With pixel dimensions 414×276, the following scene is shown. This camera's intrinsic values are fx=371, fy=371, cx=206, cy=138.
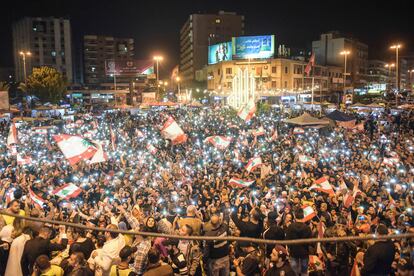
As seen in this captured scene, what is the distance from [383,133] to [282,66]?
51.4 m

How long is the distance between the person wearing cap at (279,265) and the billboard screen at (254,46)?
65293 millimetres

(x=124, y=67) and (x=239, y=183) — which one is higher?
(x=124, y=67)

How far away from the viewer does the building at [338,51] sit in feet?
279

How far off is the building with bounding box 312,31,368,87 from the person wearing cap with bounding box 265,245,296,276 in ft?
262

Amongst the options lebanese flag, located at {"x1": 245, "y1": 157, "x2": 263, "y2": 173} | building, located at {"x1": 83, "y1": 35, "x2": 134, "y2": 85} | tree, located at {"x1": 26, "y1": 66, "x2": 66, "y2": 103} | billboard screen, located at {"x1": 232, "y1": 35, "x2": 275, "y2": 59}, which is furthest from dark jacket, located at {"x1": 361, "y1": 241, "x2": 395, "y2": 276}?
building, located at {"x1": 83, "y1": 35, "x2": 134, "y2": 85}

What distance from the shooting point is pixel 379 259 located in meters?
5.20

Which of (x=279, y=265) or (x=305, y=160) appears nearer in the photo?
(x=279, y=265)

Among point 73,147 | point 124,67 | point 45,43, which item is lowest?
point 73,147

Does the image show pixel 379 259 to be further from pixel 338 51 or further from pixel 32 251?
pixel 338 51

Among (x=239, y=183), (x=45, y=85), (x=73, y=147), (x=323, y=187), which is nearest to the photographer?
(x=323, y=187)

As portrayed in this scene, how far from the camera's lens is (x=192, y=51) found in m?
105

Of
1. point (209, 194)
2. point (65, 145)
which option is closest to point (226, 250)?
point (209, 194)

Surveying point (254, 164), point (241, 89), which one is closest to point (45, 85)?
point (241, 89)

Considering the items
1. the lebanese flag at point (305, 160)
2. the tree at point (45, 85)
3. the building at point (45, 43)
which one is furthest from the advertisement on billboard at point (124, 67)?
the lebanese flag at point (305, 160)
